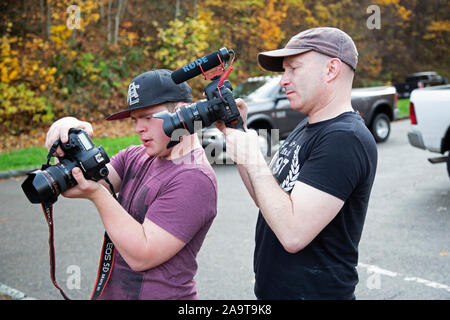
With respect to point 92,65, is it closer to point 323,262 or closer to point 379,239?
point 379,239

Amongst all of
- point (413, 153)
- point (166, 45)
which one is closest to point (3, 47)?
point (166, 45)

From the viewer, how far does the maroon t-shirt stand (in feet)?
5.63

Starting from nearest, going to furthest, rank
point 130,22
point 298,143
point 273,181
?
point 273,181 → point 298,143 → point 130,22

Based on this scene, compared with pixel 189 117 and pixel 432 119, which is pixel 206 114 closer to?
pixel 189 117

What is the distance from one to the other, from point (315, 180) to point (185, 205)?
1.54 feet

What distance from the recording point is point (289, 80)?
1.77m

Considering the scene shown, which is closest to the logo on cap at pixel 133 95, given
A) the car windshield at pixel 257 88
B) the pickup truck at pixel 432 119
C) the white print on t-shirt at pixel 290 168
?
the white print on t-shirt at pixel 290 168

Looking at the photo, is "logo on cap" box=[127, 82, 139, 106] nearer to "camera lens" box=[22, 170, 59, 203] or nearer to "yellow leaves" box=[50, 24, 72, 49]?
"camera lens" box=[22, 170, 59, 203]

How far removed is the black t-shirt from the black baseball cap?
20.1 inches

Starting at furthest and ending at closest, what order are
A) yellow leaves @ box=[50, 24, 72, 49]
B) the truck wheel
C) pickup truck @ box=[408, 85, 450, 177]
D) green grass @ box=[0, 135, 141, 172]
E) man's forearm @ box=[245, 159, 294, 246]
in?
yellow leaves @ box=[50, 24, 72, 49], the truck wheel, green grass @ box=[0, 135, 141, 172], pickup truck @ box=[408, 85, 450, 177], man's forearm @ box=[245, 159, 294, 246]

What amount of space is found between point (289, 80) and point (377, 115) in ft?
35.1

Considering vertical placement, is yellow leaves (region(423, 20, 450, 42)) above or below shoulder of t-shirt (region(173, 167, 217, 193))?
below

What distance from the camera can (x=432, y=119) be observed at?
21.7 feet

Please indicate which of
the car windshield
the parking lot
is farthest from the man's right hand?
the car windshield
